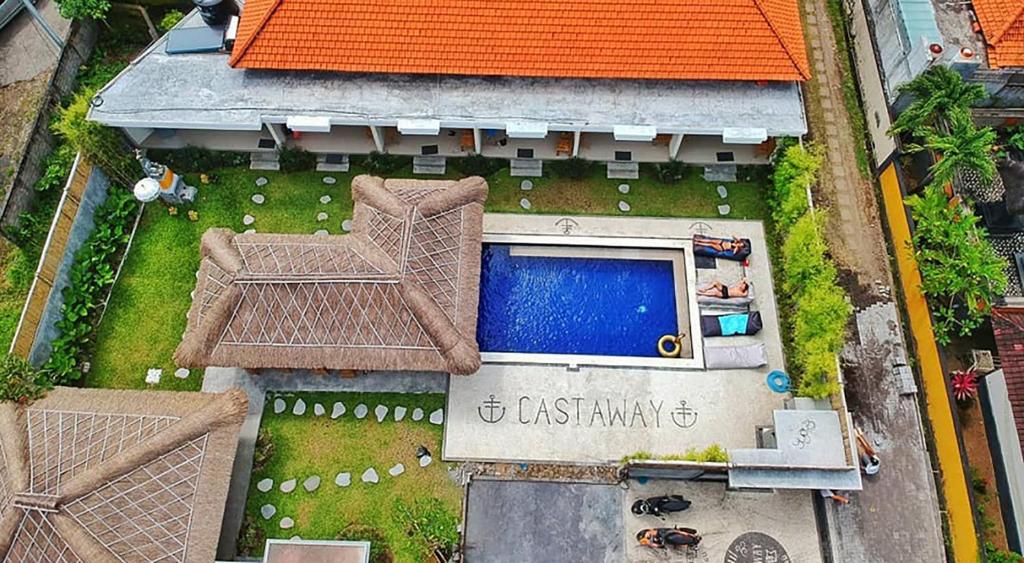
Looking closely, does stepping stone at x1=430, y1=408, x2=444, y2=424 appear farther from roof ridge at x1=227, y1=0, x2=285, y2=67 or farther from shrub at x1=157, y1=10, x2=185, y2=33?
shrub at x1=157, y1=10, x2=185, y2=33

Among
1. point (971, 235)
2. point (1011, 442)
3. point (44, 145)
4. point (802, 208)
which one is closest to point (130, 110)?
point (44, 145)

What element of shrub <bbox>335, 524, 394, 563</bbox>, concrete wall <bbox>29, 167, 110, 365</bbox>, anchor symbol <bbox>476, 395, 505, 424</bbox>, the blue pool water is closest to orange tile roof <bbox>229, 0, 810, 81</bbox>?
the blue pool water

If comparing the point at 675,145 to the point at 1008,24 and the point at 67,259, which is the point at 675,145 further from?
the point at 67,259

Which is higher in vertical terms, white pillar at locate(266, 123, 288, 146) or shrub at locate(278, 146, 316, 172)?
white pillar at locate(266, 123, 288, 146)

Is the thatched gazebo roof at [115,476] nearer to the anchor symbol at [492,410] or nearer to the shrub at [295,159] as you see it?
the anchor symbol at [492,410]

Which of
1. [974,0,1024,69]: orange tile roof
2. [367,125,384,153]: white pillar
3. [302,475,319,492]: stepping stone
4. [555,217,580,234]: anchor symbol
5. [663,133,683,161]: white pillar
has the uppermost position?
[974,0,1024,69]: orange tile roof

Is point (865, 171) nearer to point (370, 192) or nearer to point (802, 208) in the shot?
point (802, 208)
